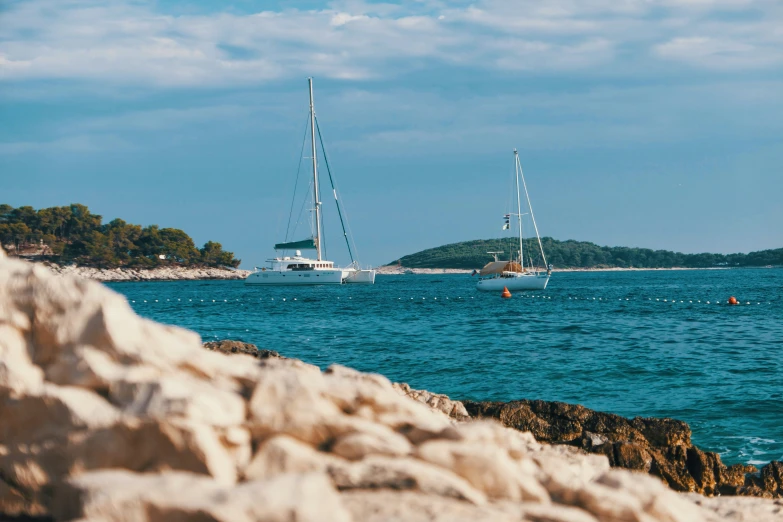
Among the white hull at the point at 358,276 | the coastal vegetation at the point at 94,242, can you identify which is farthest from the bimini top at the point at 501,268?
the coastal vegetation at the point at 94,242

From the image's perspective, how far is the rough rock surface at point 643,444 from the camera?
8.09 metres

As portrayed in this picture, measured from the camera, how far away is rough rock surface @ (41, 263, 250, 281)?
10762cm

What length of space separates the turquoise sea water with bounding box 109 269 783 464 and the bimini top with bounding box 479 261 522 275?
1830 centimetres

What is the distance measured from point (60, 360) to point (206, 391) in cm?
105

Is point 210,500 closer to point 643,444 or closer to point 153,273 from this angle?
point 643,444

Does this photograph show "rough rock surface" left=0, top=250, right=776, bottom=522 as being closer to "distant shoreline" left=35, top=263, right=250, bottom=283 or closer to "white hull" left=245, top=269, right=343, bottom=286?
"white hull" left=245, top=269, right=343, bottom=286

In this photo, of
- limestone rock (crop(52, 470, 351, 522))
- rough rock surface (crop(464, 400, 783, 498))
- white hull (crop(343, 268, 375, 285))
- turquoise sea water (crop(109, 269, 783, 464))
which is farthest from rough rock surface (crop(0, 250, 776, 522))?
white hull (crop(343, 268, 375, 285))

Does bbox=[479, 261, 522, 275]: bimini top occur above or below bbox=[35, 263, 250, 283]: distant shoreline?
above

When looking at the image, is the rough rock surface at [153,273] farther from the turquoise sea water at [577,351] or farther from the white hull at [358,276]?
the turquoise sea water at [577,351]

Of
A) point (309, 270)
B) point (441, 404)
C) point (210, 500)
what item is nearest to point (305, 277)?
point (309, 270)

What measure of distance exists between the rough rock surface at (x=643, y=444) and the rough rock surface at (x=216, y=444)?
10.2 ft

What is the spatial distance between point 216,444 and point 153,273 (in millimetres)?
118713

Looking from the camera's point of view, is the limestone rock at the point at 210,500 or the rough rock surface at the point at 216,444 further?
the rough rock surface at the point at 216,444

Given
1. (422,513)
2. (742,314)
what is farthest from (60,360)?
(742,314)
